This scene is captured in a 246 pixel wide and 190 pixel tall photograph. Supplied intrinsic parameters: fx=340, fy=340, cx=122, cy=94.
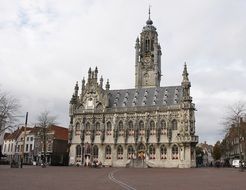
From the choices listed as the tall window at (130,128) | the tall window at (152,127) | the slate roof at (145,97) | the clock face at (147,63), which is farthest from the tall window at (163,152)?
the clock face at (147,63)

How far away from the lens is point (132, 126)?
81.4 metres

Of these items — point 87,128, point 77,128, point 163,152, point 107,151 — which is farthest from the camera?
point 77,128

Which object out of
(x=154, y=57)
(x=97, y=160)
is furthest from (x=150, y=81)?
(x=97, y=160)

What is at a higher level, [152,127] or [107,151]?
[152,127]

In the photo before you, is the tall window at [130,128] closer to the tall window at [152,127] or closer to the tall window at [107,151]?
the tall window at [152,127]

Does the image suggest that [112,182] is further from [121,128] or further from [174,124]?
[121,128]

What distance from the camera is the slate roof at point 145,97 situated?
3211 inches

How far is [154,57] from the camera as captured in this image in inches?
4156

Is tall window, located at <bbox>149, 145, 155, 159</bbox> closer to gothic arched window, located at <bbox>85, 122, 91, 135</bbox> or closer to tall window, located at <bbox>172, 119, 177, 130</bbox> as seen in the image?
tall window, located at <bbox>172, 119, 177, 130</bbox>

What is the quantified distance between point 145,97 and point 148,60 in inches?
957

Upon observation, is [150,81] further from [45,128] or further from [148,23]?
[45,128]

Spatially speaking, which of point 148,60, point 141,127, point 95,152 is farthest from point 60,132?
point 148,60

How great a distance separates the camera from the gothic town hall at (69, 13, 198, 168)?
249ft

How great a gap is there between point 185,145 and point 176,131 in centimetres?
388
